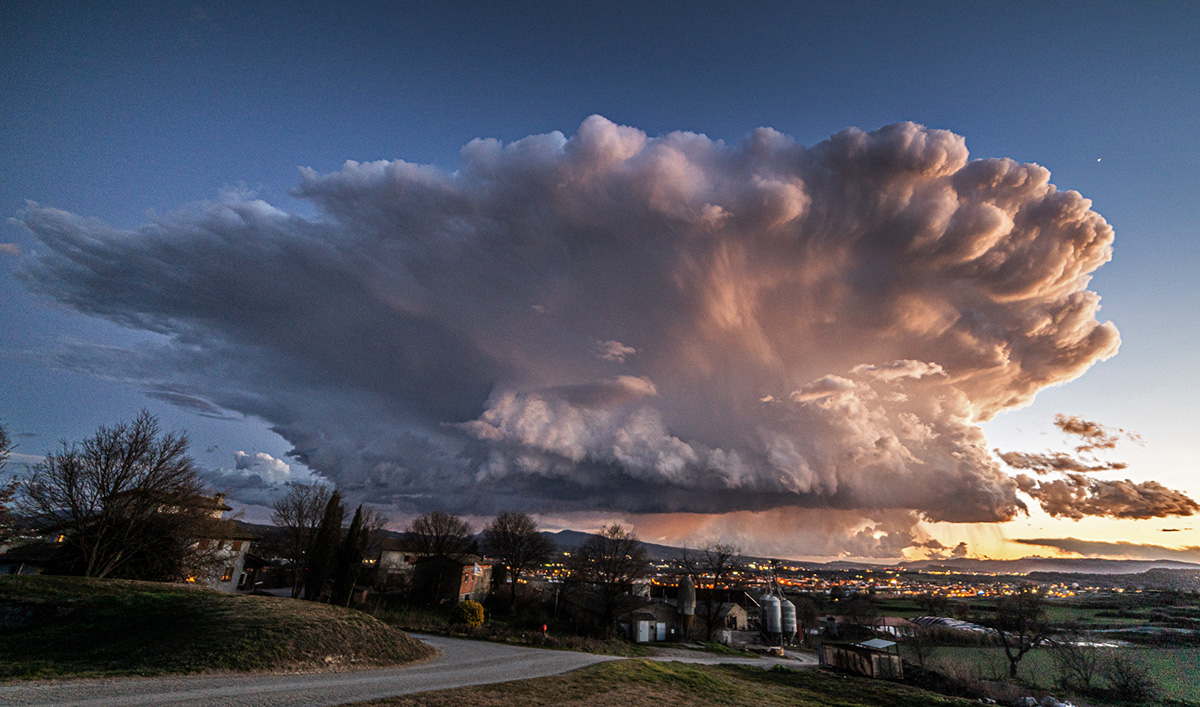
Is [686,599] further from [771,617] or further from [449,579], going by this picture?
[449,579]

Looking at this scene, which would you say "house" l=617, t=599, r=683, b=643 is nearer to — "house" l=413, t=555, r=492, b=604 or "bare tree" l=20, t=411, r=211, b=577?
"house" l=413, t=555, r=492, b=604

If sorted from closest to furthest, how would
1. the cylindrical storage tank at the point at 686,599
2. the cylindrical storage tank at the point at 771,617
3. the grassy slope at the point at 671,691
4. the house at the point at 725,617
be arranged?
the grassy slope at the point at 671,691
the cylindrical storage tank at the point at 686,599
the house at the point at 725,617
the cylindrical storage tank at the point at 771,617

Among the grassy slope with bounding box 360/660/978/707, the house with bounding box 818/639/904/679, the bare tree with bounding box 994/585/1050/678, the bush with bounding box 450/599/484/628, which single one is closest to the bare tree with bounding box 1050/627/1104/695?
the bare tree with bounding box 994/585/1050/678

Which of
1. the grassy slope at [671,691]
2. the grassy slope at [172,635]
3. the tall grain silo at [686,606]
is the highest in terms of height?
the grassy slope at [172,635]

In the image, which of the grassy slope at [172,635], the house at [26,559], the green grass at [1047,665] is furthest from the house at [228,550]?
the green grass at [1047,665]

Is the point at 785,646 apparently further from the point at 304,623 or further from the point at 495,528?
the point at 304,623

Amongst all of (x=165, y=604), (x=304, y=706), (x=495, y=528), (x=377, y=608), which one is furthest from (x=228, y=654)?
(x=495, y=528)

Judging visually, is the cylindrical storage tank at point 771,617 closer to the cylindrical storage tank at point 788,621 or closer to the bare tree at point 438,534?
the cylindrical storage tank at point 788,621
